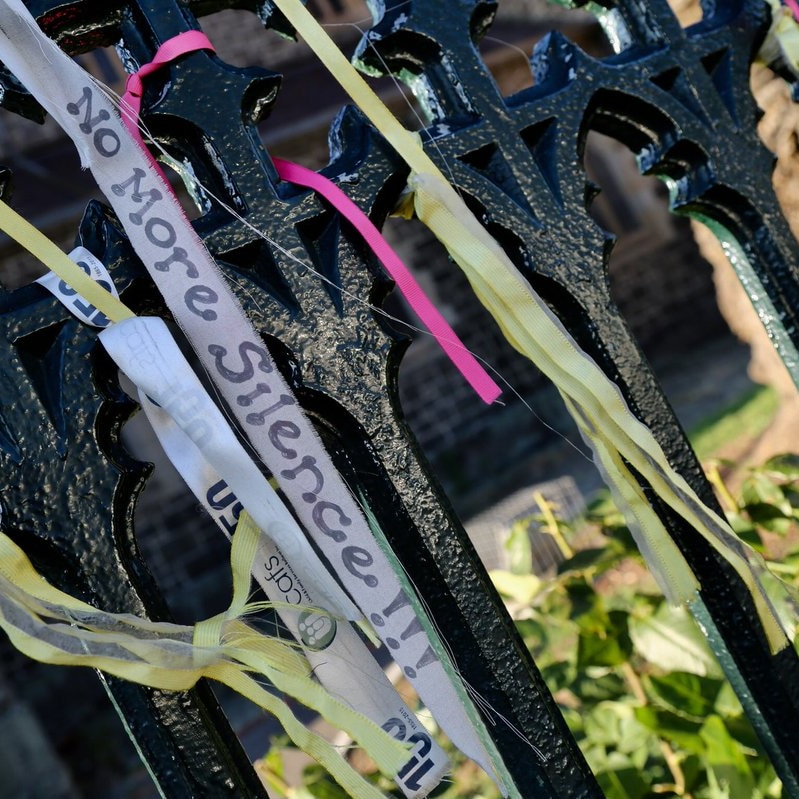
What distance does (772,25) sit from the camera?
1.23 metres

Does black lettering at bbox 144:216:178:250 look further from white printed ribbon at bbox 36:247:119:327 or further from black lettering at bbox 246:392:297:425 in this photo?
black lettering at bbox 246:392:297:425

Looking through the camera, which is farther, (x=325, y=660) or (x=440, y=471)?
(x=440, y=471)

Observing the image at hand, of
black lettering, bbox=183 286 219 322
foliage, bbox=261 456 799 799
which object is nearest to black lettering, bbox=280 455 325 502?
black lettering, bbox=183 286 219 322

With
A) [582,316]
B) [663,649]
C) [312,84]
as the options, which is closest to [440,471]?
[312,84]

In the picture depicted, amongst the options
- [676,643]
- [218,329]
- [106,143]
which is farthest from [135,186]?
[676,643]

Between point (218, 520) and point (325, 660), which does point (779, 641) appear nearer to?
point (325, 660)

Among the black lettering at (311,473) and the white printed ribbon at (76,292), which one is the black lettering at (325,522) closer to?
the black lettering at (311,473)

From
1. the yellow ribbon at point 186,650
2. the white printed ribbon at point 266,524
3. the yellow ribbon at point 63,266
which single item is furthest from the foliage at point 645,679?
the yellow ribbon at point 63,266

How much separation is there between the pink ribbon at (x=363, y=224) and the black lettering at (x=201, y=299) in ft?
0.50

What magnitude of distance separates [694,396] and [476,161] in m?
8.04

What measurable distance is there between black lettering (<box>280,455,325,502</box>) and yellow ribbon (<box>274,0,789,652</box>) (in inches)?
10.8

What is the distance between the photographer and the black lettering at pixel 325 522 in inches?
33.2

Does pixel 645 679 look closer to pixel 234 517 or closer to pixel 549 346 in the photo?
pixel 549 346

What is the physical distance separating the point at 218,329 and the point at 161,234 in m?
0.10
